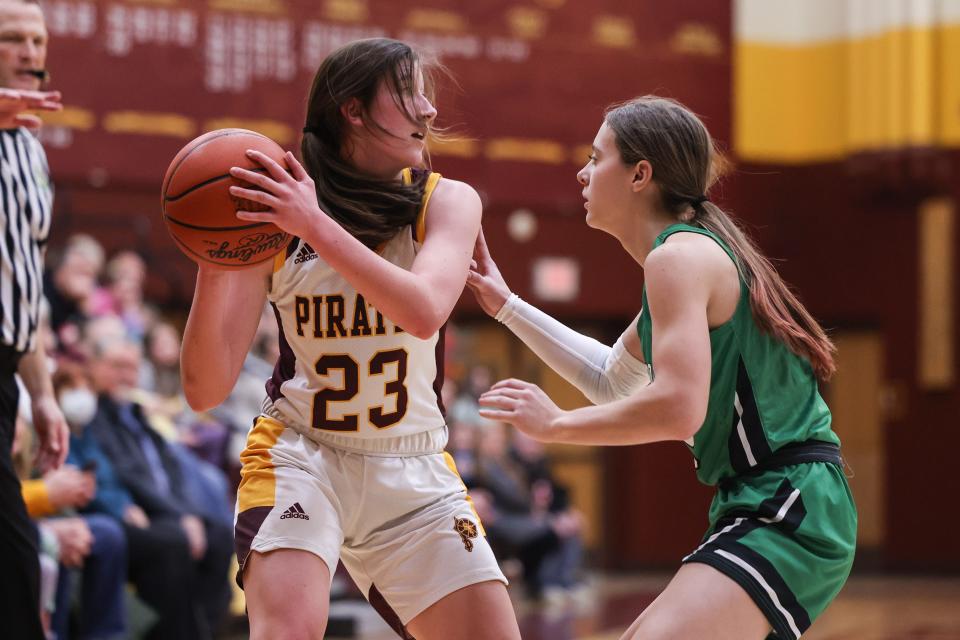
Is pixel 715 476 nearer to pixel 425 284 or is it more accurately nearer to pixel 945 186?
pixel 425 284

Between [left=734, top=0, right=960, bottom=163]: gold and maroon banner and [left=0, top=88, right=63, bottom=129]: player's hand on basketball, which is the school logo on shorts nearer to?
[left=0, top=88, right=63, bottom=129]: player's hand on basketball

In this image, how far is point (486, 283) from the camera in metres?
3.48

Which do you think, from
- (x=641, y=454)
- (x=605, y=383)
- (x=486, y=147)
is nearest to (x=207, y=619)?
(x=605, y=383)

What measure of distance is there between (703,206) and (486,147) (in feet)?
31.3

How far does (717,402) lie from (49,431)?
211 centimetres

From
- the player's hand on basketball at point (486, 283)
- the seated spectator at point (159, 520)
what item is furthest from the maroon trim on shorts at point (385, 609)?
the seated spectator at point (159, 520)

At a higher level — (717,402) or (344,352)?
(344,352)

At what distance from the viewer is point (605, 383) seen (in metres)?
3.42

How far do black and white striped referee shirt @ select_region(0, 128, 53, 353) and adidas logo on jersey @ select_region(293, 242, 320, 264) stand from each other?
3.75ft

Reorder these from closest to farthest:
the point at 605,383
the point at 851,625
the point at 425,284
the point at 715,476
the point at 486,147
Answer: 1. the point at 425,284
2. the point at 715,476
3. the point at 605,383
4. the point at 851,625
5. the point at 486,147

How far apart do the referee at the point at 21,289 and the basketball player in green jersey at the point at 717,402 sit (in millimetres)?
1503

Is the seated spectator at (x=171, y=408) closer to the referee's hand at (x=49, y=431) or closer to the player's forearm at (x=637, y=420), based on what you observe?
the referee's hand at (x=49, y=431)

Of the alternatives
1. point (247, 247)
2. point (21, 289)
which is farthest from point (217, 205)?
point (21, 289)

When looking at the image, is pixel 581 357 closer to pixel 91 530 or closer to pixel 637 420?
pixel 637 420
